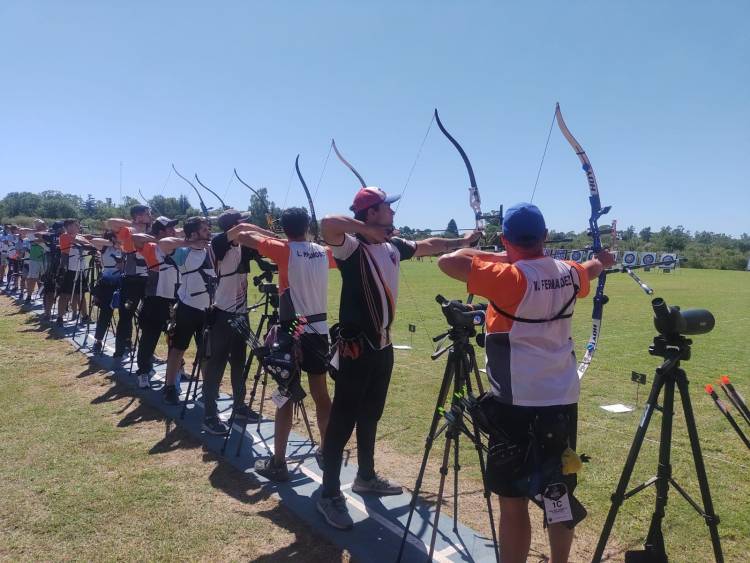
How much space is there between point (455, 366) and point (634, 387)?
4.62m

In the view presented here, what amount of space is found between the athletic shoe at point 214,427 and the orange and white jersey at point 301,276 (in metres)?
1.50

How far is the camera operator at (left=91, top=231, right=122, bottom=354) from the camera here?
296 inches

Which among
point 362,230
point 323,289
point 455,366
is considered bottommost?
point 455,366

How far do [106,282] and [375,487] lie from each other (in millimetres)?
5710

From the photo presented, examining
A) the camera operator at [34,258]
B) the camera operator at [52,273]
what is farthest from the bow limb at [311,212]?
the camera operator at [34,258]

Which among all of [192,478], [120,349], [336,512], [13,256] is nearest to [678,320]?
[336,512]

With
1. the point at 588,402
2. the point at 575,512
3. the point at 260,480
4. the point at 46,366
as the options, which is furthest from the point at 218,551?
the point at 46,366

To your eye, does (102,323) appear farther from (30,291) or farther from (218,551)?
(30,291)

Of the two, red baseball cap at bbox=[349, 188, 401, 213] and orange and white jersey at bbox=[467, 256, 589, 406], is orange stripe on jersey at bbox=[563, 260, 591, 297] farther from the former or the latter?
red baseball cap at bbox=[349, 188, 401, 213]

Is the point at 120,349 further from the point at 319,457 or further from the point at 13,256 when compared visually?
the point at 13,256

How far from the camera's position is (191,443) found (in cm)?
443

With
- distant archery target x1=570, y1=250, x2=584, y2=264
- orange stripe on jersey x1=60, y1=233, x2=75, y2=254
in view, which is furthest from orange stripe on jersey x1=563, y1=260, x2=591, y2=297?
orange stripe on jersey x1=60, y1=233, x2=75, y2=254

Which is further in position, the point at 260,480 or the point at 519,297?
the point at 260,480

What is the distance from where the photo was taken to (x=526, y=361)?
87.1 inches
